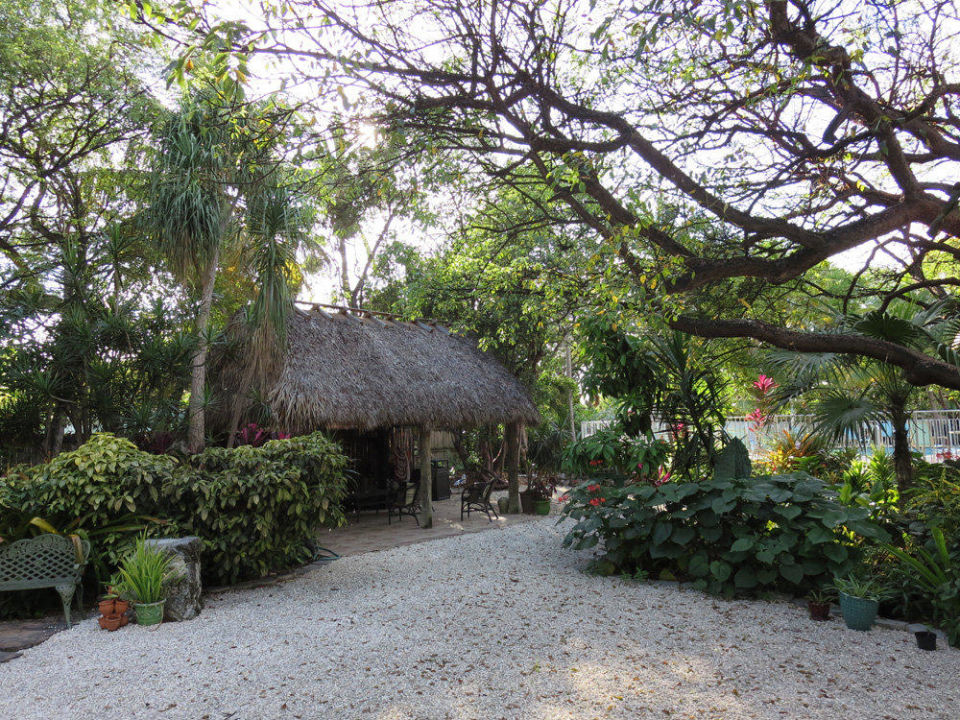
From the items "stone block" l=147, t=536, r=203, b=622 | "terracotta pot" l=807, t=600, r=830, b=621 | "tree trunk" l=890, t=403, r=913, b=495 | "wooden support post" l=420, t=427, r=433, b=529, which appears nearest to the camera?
"terracotta pot" l=807, t=600, r=830, b=621

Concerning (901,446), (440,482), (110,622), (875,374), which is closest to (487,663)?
(110,622)

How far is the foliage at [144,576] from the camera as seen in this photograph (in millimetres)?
4305

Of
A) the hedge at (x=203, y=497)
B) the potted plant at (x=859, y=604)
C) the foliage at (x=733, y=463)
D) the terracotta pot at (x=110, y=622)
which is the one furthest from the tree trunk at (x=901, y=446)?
the terracotta pot at (x=110, y=622)

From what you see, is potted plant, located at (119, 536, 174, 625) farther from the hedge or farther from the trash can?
the trash can

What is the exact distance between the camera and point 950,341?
18.7ft

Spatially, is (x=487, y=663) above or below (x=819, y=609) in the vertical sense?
below

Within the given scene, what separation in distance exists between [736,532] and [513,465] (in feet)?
18.4

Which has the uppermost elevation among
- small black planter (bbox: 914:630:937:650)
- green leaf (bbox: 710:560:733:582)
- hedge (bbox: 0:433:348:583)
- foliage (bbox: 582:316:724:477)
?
foliage (bbox: 582:316:724:477)

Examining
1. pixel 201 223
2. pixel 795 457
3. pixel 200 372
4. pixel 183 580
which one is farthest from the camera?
pixel 200 372

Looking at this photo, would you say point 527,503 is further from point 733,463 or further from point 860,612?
point 860,612

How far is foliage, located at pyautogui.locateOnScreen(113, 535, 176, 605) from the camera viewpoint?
4305mm

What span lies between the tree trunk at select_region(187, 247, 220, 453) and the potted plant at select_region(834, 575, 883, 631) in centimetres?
730

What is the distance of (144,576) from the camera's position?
14.1 feet

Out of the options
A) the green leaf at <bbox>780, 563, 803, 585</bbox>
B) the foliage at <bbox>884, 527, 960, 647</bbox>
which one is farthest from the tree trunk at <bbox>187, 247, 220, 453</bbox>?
the foliage at <bbox>884, 527, 960, 647</bbox>
